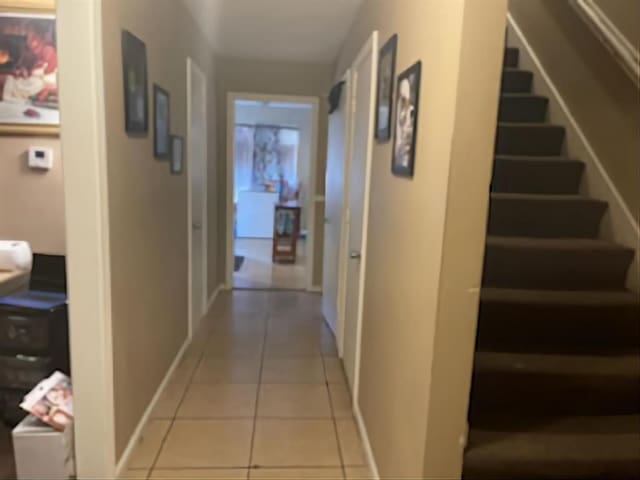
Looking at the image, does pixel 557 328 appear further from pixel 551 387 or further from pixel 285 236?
pixel 285 236

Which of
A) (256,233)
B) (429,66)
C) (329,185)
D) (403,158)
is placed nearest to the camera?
(429,66)

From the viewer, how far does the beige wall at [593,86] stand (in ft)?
7.25

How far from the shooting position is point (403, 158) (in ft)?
5.62

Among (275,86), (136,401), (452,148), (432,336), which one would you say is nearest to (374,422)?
(432,336)

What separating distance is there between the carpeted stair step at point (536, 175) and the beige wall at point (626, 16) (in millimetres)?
634

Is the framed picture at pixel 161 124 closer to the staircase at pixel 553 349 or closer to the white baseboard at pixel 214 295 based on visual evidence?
the staircase at pixel 553 349

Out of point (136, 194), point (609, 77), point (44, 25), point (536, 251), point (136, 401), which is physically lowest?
point (136, 401)

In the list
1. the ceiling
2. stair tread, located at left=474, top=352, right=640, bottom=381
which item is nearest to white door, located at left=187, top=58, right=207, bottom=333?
the ceiling

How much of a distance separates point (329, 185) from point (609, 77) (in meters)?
2.16

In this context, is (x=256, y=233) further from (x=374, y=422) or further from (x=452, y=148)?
(x=452, y=148)

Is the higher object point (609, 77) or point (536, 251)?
point (609, 77)

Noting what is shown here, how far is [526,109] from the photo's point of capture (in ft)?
9.25

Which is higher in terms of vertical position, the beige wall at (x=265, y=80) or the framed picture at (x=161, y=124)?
the beige wall at (x=265, y=80)

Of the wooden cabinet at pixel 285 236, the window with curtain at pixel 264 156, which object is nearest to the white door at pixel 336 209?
the wooden cabinet at pixel 285 236
